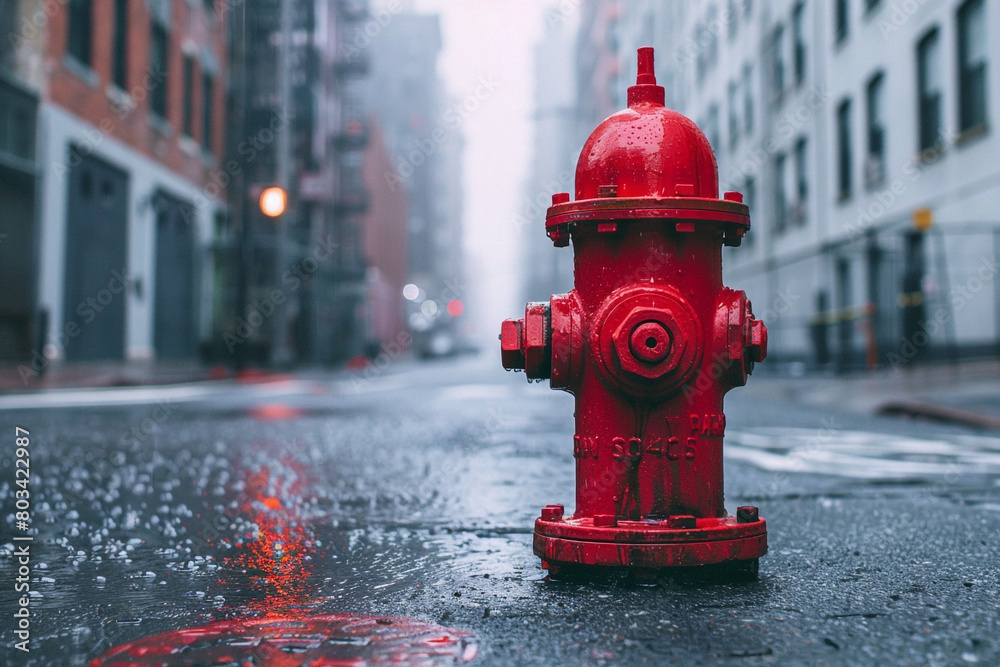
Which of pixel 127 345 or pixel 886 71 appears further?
pixel 127 345

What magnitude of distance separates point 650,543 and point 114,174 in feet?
67.0

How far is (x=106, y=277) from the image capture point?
1992cm

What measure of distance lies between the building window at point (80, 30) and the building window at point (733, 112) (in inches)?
730

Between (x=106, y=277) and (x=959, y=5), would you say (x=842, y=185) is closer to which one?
(x=959, y=5)

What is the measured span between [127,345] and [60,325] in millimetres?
3058

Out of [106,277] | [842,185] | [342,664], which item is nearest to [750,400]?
[842,185]

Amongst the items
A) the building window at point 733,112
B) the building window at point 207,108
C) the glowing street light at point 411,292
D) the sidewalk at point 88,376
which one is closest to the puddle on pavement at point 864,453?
the sidewalk at point 88,376

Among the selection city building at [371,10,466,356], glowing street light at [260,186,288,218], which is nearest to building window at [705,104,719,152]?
glowing street light at [260,186,288,218]

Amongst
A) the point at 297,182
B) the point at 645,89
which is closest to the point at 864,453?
the point at 645,89

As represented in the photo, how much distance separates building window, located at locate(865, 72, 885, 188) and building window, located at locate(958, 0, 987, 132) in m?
3.42

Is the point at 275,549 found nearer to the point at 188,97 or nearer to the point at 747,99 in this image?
the point at 188,97

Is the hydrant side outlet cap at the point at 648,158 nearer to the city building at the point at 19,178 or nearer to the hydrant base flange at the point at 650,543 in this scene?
the hydrant base flange at the point at 650,543

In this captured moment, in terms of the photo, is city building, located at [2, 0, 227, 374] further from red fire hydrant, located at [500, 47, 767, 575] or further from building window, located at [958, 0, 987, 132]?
red fire hydrant, located at [500, 47, 767, 575]

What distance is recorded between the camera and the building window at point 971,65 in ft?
45.6
